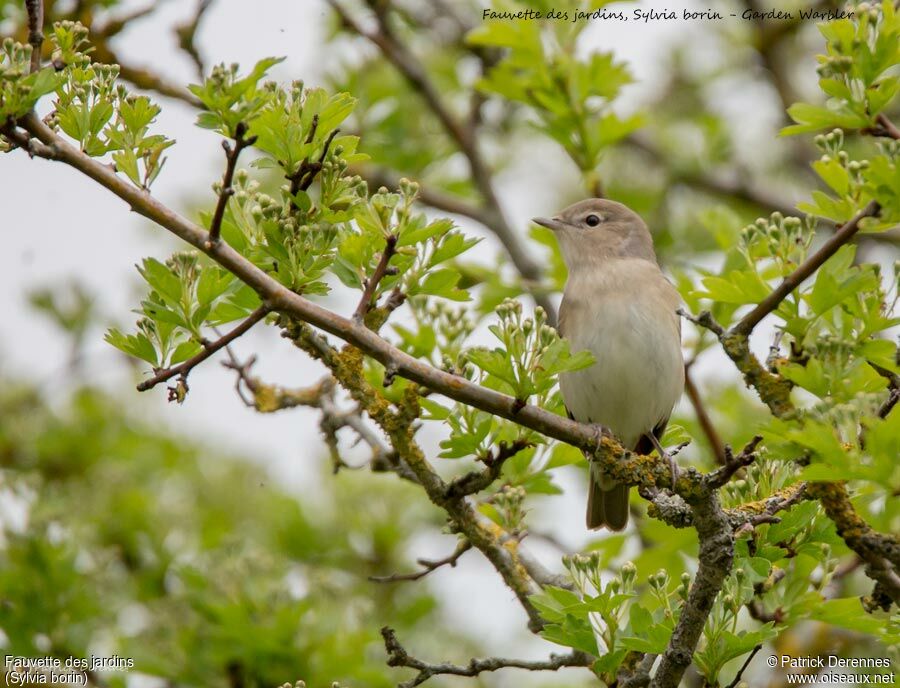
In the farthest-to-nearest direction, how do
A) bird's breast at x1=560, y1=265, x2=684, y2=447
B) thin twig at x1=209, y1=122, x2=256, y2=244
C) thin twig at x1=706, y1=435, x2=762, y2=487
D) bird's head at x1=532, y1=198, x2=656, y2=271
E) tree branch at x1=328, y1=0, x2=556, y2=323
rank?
tree branch at x1=328, y1=0, x2=556, y2=323, bird's head at x1=532, y1=198, x2=656, y2=271, bird's breast at x1=560, y1=265, x2=684, y2=447, thin twig at x1=706, y1=435, x2=762, y2=487, thin twig at x1=209, y1=122, x2=256, y2=244

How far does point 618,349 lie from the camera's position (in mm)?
5793

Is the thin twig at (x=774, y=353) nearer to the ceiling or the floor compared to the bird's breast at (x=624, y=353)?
nearer to the floor

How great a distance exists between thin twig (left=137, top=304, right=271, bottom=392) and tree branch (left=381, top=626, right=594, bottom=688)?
1100mm

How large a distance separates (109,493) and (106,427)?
87 centimetres

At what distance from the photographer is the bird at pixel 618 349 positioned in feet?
19.0

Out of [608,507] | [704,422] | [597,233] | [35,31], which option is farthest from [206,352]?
[597,233]

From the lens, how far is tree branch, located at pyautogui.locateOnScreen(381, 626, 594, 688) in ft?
12.6

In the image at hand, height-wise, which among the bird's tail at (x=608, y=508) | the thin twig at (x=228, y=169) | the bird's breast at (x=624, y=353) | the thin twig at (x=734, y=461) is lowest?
the thin twig at (x=734, y=461)

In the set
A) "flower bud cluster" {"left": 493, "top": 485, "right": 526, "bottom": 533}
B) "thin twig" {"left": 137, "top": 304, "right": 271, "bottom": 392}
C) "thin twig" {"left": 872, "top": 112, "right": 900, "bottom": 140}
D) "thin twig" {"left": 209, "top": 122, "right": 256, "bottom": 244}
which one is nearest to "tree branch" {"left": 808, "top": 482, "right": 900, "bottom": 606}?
"thin twig" {"left": 872, "top": 112, "right": 900, "bottom": 140}

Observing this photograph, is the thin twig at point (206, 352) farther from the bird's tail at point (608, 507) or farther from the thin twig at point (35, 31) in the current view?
the bird's tail at point (608, 507)

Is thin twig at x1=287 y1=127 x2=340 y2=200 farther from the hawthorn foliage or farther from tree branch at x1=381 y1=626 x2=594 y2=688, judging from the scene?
tree branch at x1=381 y1=626 x2=594 y2=688

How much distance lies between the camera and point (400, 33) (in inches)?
348

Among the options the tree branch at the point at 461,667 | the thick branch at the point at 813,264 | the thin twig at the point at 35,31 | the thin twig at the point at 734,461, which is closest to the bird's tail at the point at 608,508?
the tree branch at the point at 461,667

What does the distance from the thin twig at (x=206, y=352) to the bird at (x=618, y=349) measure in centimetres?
260
